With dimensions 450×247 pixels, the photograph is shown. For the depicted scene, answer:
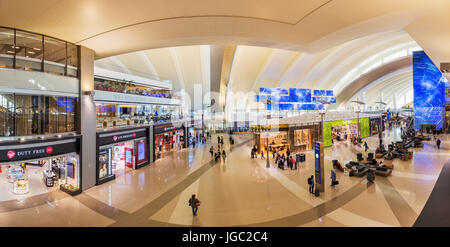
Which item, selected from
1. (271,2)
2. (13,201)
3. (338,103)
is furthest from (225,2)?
(338,103)

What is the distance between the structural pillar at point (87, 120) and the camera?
9367mm

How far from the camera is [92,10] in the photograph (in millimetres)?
5582

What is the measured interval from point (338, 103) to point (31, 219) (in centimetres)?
4452

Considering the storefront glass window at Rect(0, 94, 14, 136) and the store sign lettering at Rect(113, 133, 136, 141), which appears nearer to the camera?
the storefront glass window at Rect(0, 94, 14, 136)

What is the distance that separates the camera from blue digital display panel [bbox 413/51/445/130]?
25516 millimetres

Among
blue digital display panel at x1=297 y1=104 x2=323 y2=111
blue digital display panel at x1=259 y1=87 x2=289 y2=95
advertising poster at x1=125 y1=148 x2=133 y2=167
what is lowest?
advertising poster at x1=125 y1=148 x2=133 y2=167

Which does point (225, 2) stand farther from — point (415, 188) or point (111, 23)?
point (415, 188)

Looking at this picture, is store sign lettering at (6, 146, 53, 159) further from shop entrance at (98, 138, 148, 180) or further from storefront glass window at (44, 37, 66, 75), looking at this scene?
shop entrance at (98, 138, 148, 180)

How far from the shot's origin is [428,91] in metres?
26.3

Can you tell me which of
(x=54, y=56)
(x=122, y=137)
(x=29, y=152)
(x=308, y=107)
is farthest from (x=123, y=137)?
(x=308, y=107)

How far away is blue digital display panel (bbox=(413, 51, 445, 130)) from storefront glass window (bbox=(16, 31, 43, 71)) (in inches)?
1610

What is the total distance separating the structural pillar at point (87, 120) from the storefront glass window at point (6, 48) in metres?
2.30

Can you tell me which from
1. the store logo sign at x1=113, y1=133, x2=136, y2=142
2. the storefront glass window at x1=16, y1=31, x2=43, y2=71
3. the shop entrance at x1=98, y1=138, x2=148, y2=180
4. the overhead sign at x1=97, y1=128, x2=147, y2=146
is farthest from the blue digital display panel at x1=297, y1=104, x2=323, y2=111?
the storefront glass window at x1=16, y1=31, x2=43, y2=71

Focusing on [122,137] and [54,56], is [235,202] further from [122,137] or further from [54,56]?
[54,56]
